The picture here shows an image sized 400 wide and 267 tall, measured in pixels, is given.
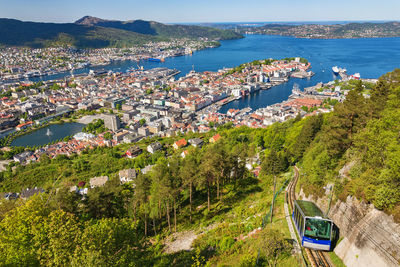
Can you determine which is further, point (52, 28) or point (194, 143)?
point (52, 28)

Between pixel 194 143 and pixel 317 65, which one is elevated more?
pixel 317 65

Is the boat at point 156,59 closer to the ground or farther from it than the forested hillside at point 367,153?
farther from it

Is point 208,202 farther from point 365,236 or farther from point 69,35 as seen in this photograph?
point 69,35

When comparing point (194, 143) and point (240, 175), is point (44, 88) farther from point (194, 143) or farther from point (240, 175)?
point (240, 175)

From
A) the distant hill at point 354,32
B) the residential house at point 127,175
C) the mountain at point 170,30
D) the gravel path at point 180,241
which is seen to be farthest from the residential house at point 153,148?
the distant hill at point 354,32

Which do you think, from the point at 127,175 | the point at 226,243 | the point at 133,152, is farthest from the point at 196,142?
the point at 226,243

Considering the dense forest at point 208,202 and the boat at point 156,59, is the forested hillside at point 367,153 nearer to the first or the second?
the dense forest at point 208,202

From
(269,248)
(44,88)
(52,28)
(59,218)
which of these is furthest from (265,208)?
(52,28)

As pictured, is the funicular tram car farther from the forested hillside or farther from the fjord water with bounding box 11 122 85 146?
the fjord water with bounding box 11 122 85 146
